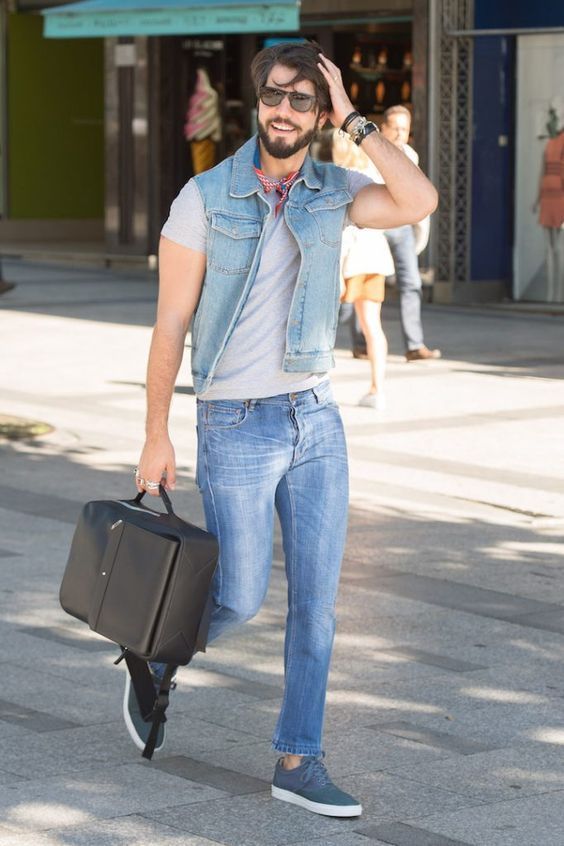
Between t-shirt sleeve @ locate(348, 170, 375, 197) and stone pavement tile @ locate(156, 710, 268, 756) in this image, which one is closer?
t-shirt sleeve @ locate(348, 170, 375, 197)

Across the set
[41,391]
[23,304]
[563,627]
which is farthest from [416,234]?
[563,627]

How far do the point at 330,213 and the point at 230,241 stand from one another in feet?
0.92

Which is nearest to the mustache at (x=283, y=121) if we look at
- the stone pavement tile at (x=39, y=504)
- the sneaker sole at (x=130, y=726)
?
the sneaker sole at (x=130, y=726)

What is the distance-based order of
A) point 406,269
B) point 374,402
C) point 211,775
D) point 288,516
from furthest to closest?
1. point 406,269
2. point 374,402
3. point 211,775
4. point 288,516

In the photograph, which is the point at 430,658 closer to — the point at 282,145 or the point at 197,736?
the point at 197,736

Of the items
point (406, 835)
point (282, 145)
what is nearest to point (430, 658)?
point (406, 835)

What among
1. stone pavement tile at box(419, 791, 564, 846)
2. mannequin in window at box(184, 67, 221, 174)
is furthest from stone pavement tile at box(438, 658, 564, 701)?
mannequin in window at box(184, 67, 221, 174)

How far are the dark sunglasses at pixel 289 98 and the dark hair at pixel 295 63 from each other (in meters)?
0.03

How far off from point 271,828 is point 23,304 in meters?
14.8

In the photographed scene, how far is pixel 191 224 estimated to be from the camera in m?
4.59

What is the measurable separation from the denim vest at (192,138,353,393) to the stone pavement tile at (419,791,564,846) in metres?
1.16

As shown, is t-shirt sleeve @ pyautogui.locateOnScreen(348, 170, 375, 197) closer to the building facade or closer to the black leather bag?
the black leather bag

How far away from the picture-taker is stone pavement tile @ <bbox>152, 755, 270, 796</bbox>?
4766 millimetres

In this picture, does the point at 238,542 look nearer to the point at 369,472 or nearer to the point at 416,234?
the point at 369,472
